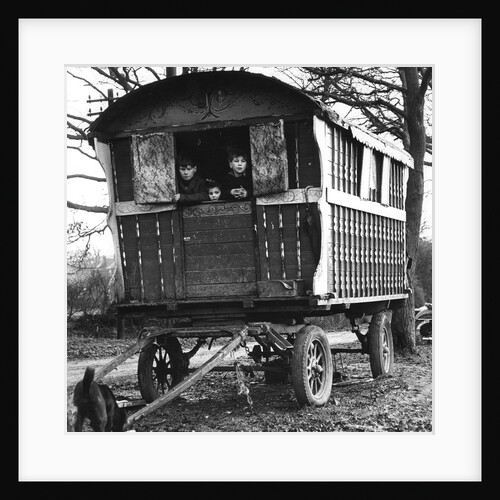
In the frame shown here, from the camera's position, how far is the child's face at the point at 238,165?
9.52 metres

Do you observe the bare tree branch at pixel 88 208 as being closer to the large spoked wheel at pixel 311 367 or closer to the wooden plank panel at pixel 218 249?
the wooden plank panel at pixel 218 249

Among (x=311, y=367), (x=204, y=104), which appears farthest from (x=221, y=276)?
(x=204, y=104)

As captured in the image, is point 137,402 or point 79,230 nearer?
point 137,402

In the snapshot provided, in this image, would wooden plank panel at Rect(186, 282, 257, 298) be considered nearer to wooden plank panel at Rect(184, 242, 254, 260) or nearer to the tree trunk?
wooden plank panel at Rect(184, 242, 254, 260)

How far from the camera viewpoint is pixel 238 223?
9.29 metres

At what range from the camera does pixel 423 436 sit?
25.4ft

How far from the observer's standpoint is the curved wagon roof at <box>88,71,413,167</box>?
8945mm

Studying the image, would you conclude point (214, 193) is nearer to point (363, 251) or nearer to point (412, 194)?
point (363, 251)

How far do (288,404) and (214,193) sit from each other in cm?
270

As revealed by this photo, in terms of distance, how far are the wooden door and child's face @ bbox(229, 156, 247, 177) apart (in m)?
0.46

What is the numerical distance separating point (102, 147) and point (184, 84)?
1.30m
